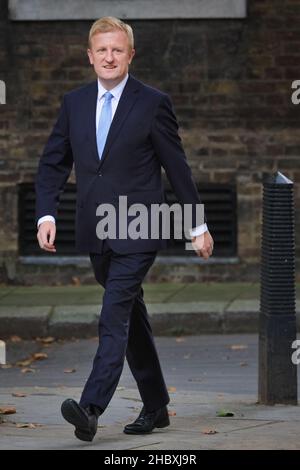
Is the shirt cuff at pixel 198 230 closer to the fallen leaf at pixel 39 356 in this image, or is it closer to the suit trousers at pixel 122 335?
the suit trousers at pixel 122 335

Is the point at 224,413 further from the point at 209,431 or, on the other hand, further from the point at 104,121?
the point at 104,121

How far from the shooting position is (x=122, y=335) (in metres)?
7.23

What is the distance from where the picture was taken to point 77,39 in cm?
1374

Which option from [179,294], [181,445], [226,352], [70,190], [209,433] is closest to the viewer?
[181,445]

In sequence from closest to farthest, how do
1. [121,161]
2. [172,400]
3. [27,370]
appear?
[121,161], [172,400], [27,370]

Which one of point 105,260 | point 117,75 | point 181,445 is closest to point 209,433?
point 181,445

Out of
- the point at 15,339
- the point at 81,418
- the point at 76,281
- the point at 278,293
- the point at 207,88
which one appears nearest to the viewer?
the point at 81,418

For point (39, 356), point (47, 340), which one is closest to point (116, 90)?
point (39, 356)

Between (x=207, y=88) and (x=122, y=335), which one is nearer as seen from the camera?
(x=122, y=335)

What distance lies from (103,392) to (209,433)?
665mm

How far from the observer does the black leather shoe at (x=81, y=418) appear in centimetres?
694

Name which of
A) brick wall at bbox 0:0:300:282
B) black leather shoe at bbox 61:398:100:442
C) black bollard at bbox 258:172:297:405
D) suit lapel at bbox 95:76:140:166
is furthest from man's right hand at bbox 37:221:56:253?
brick wall at bbox 0:0:300:282

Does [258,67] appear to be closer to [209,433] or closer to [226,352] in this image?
[226,352]

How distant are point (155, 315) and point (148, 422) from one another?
4479 mm
